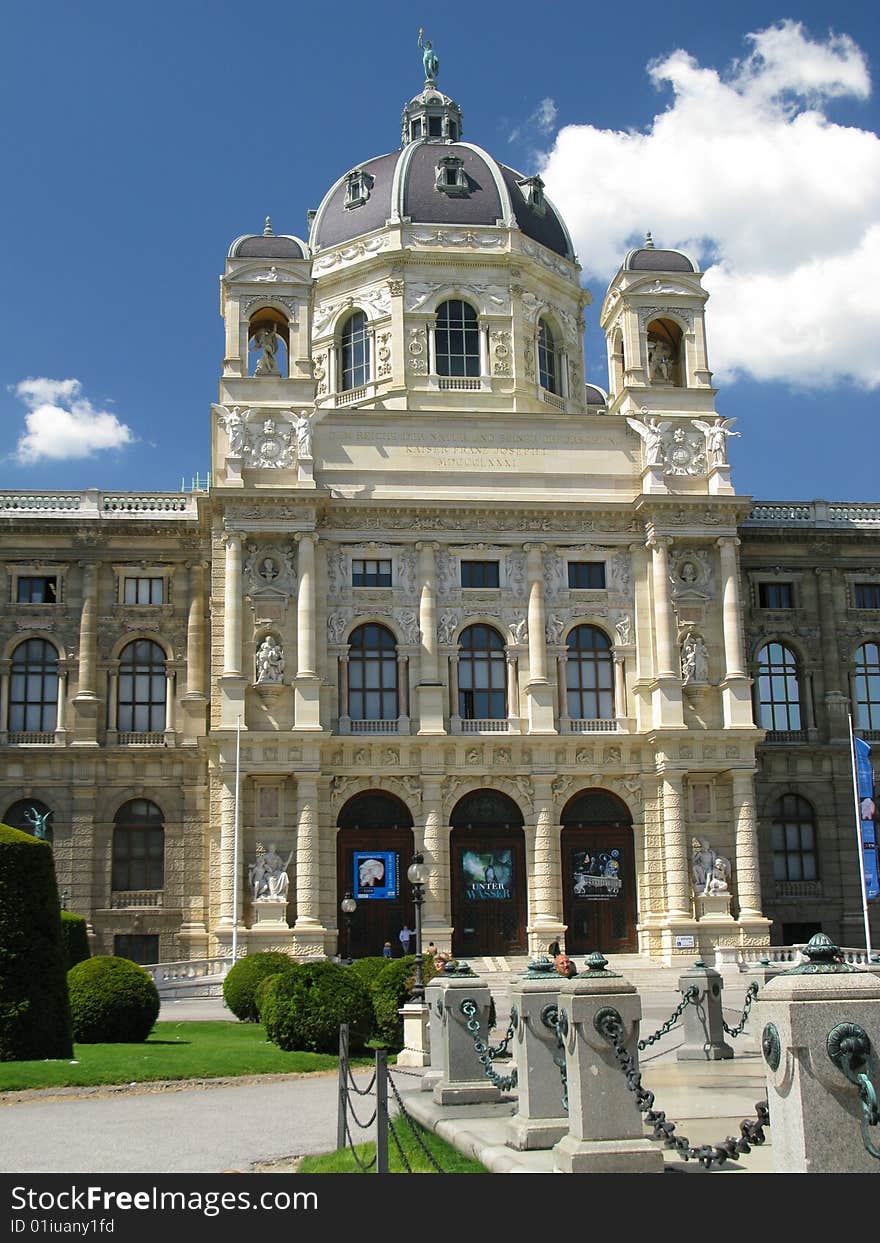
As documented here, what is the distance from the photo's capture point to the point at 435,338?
61250 mm

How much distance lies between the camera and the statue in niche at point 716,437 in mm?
54875

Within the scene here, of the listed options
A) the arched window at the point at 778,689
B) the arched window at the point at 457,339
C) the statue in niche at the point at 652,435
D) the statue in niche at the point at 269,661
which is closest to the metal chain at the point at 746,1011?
the statue in niche at the point at 269,661

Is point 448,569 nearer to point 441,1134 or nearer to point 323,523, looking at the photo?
point 323,523

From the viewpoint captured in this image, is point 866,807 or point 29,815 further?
point 29,815

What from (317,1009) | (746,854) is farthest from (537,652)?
(317,1009)

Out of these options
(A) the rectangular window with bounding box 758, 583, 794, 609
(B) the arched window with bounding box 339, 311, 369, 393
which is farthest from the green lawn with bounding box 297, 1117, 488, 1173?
(B) the arched window with bounding box 339, 311, 369, 393

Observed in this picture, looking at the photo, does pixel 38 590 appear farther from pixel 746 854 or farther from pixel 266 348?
pixel 746 854

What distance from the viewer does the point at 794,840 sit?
5666 centimetres

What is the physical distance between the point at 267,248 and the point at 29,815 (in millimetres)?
23377

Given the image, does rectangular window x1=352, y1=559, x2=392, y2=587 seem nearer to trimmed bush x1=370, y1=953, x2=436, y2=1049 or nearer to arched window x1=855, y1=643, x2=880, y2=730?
arched window x1=855, y1=643, x2=880, y2=730
